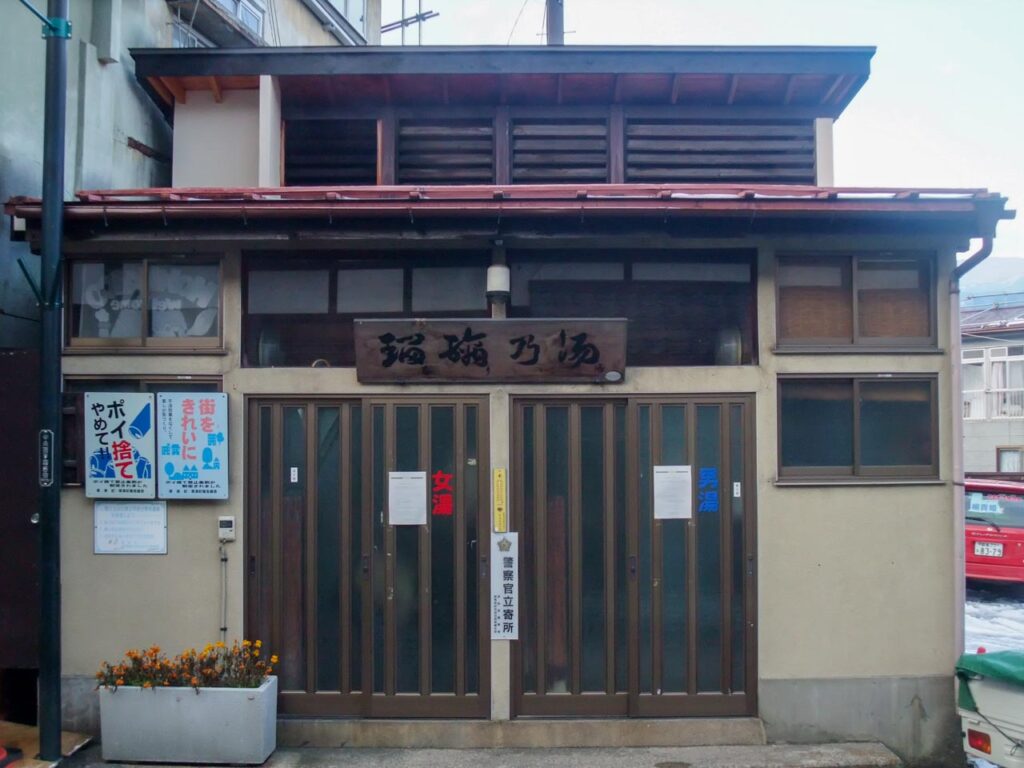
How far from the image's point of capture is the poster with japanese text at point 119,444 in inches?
287

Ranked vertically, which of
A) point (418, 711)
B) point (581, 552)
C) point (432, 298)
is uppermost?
point (432, 298)

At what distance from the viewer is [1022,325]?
2298cm

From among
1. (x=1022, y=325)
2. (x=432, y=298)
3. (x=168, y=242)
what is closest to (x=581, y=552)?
(x=432, y=298)

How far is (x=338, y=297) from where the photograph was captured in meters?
7.67

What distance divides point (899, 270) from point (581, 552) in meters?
3.86

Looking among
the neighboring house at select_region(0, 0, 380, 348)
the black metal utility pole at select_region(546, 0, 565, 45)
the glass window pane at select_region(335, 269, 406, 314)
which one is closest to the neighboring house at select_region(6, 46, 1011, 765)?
the glass window pane at select_region(335, 269, 406, 314)

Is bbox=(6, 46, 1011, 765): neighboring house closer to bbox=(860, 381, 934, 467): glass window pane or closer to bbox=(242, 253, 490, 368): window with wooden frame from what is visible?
bbox=(860, 381, 934, 467): glass window pane

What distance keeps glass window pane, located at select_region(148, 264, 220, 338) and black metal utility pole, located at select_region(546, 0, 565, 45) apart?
641 centimetres

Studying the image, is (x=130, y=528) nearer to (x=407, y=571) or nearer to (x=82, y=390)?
(x=82, y=390)

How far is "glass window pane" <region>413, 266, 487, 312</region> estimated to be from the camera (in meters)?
7.61

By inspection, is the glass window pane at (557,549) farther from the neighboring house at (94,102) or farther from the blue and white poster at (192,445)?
the neighboring house at (94,102)

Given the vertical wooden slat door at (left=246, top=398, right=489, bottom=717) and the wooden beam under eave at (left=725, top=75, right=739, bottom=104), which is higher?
the wooden beam under eave at (left=725, top=75, right=739, bottom=104)

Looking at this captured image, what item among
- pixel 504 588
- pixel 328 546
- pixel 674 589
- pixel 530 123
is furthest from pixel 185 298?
pixel 674 589

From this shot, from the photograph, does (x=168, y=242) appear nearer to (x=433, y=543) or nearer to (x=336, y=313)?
(x=336, y=313)
